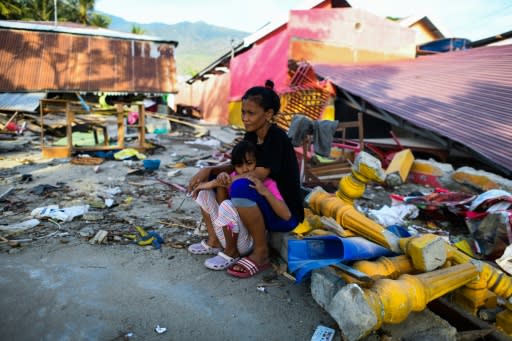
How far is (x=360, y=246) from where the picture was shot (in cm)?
199

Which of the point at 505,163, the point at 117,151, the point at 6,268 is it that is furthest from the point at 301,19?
the point at 6,268

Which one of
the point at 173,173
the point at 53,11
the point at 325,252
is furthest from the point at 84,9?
the point at 325,252

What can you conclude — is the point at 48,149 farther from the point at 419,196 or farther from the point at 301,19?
the point at 301,19

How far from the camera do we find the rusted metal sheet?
Result: 13523mm

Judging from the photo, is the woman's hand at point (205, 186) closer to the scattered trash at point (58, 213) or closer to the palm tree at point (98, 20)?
the scattered trash at point (58, 213)

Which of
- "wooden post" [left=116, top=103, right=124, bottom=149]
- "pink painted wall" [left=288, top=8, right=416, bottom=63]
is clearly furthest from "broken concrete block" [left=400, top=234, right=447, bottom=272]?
"pink painted wall" [left=288, top=8, right=416, bottom=63]

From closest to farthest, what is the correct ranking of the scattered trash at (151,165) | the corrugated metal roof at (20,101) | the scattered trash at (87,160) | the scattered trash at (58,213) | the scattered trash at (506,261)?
the scattered trash at (506,261), the scattered trash at (58,213), the scattered trash at (151,165), the scattered trash at (87,160), the corrugated metal roof at (20,101)

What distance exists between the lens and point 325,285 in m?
1.88

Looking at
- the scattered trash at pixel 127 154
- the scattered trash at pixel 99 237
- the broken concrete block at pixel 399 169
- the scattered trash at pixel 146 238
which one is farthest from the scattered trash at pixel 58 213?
the broken concrete block at pixel 399 169

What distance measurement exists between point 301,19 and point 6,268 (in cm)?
1054

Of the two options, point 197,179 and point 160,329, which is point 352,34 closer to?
point 197,179

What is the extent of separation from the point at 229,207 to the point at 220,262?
1.44 ft

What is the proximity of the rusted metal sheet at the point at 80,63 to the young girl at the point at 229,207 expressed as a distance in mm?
13356

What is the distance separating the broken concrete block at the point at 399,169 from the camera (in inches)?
219
